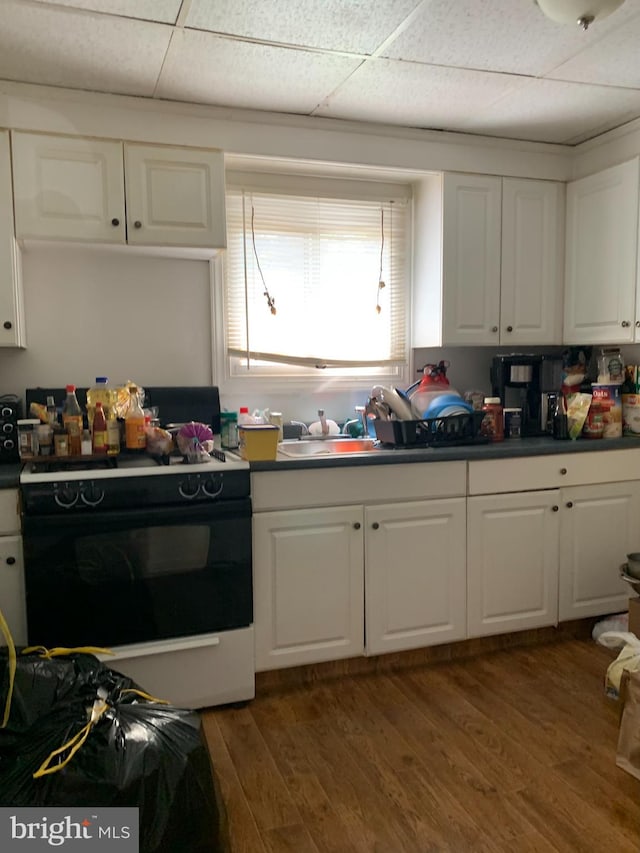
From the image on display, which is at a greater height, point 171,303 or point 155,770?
point 171,303

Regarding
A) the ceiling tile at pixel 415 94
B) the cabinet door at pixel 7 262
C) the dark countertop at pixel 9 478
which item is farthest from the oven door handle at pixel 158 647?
the ceiling tile at pixel 415 94

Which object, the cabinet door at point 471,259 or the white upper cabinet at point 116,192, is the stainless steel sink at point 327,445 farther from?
the white upper cabinet at point 116,192

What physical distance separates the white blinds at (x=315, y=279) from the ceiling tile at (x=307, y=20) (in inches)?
35.4

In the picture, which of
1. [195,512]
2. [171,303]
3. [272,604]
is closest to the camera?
[195,512]

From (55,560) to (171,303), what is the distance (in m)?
1.24

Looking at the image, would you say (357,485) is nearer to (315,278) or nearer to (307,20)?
(315,278)

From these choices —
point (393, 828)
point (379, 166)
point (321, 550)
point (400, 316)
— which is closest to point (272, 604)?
point (321, 550)

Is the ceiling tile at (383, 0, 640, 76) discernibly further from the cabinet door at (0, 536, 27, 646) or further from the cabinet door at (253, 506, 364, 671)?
the cabinet door at (0, 536, 27, 646)

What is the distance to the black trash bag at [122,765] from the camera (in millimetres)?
1402

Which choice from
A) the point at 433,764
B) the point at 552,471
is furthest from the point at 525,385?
the point at 433,764

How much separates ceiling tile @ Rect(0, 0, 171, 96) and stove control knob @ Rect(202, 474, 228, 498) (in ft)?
4.64

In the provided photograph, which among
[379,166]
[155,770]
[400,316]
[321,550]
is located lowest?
[155,770]

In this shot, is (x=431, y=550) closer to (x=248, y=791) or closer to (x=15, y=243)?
(x=248, y=791)

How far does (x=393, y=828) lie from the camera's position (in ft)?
5.73
